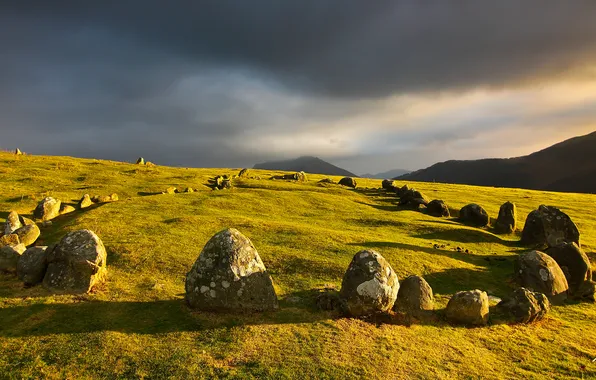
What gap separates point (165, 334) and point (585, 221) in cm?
6360

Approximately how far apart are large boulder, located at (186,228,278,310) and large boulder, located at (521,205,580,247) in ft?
112

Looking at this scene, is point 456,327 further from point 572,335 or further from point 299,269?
point 299,269

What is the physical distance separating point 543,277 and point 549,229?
54.8ft

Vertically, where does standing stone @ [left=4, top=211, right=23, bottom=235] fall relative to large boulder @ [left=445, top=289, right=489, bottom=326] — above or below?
above

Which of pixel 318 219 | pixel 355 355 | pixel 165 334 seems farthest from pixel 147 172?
pixel 355 355

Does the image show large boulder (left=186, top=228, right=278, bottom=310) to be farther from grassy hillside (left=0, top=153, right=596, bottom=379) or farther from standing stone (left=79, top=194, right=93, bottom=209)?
standing stone (left=79, top=194, right=93, bottom=209)

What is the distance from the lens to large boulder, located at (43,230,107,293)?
1950 cm

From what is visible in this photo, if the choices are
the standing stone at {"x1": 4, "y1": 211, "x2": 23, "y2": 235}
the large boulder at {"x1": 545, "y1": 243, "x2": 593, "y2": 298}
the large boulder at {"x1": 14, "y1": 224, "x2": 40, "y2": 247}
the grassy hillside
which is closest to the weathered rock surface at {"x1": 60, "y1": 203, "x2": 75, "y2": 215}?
the grassy hillside

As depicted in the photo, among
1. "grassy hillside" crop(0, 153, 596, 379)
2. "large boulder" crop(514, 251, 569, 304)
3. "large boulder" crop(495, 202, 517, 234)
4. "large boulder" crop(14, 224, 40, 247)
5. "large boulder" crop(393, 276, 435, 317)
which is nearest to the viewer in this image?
"grassy hillside" crop(0, 153, 596, 379)

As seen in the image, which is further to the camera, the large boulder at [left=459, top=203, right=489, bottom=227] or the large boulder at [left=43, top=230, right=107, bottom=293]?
the large boulder at [left=459, top=203, right=489, bottom=227]

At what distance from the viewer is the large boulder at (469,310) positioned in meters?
19.5

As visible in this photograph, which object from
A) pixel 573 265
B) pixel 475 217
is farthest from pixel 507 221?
pixel 573 265

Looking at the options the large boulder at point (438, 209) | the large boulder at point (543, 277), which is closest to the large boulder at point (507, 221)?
the large boulder at point (438, 209)

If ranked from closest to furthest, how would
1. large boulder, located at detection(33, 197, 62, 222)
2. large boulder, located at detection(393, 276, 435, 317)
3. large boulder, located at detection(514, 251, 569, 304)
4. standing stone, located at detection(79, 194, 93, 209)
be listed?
large boulder, located at detection(393, 276, 435, 317) < large boulder, located at detection(514, 251, 569, 304) < large boulder, located at detection(33, 197, 62, 222) < standing stone, located at detection(79, 194, 93, 209)
